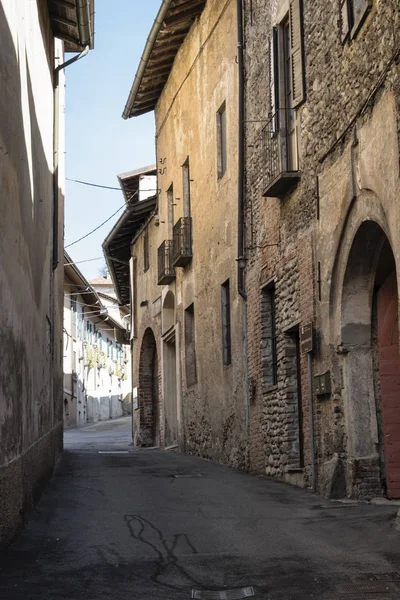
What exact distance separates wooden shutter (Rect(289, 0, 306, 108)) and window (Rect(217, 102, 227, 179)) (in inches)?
194

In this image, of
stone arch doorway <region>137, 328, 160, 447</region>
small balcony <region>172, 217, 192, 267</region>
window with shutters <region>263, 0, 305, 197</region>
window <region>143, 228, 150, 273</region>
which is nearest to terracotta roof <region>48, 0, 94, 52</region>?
window with shutters <region>263, 0, 305, 197</region>

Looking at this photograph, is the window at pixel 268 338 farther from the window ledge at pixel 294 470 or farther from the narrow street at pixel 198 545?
the narrow street at pixel 198 545

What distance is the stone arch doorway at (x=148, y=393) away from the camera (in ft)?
88.4

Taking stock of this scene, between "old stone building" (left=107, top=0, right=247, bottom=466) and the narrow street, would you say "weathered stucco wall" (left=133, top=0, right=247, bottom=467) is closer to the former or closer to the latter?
"old stone building" (left=107, top=0, right=247, bottom=466)

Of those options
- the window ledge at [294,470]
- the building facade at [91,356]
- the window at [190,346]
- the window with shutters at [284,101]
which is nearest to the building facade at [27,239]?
the window with shutters at [284,101]

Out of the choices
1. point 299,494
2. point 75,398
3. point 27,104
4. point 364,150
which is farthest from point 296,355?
point 75,398

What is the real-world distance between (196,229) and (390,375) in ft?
30.5

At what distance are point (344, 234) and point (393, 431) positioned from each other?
7.58ft

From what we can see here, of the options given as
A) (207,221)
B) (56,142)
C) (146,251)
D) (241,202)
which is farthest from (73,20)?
(146,251)

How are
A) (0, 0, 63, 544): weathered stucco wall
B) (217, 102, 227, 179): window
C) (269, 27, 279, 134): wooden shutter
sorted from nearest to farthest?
(0, 0, 63, 544): weathered stucco wall → (269, 27, 279, 134): wooden shutter → (217, 102, 227, 179): window

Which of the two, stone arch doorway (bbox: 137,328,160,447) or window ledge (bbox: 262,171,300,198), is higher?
window ledge (bbox: 262,171,300,198)

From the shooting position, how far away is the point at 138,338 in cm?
2788

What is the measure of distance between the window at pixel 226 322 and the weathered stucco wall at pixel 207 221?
0.13m

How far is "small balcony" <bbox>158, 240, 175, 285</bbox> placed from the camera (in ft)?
71.1
